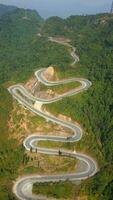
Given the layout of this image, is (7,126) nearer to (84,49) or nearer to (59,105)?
(59,105)

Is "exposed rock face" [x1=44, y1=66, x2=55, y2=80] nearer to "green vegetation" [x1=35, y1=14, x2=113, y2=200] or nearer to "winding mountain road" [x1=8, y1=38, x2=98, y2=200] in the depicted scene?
"winding mountain road" [x1=8, y1=38, x2=98, y2=200]

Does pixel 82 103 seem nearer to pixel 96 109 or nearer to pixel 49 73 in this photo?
pixel 96 109

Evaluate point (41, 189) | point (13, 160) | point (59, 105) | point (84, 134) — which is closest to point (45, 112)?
point (59, 105)

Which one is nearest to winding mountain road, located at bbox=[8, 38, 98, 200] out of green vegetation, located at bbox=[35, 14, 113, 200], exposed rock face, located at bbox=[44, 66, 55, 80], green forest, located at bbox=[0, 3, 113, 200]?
exposed rock face, located at bbox=[44, 66, 55, 80]

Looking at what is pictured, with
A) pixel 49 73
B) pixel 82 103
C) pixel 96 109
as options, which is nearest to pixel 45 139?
pixel 82 103

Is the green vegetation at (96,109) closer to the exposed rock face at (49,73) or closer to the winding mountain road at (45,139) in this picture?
the winding mountain road at (45,139)
